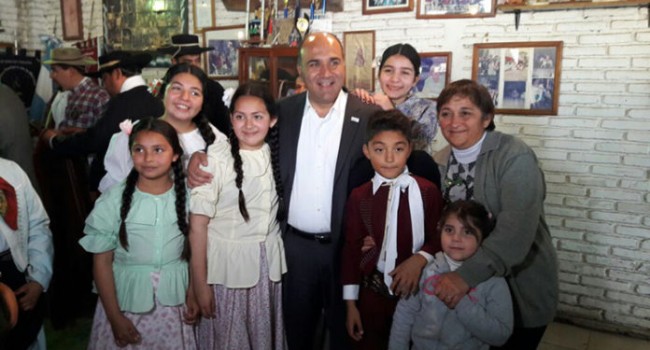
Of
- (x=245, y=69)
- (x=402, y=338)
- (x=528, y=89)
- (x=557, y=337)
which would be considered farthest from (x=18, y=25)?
(x=557, y=337)

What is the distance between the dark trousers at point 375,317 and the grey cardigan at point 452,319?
0.11 meters

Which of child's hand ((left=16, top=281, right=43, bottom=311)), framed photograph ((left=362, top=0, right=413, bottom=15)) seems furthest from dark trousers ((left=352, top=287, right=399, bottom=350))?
framed photograph ((left=362, top=0, right=413, bottom=15))

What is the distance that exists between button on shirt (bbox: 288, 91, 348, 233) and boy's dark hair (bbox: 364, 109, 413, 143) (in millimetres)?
262

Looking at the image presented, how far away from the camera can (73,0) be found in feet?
19.1

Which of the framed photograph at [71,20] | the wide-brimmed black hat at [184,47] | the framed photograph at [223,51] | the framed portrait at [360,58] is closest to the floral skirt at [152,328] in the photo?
the wide-brimmed black hat at [184,47]

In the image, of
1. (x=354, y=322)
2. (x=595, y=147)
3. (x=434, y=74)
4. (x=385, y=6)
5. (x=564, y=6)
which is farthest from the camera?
(x=385, y=6)

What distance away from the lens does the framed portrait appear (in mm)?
3994

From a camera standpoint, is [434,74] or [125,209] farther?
[434,74]

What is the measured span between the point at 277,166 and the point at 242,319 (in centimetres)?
68

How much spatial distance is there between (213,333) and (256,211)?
582mm

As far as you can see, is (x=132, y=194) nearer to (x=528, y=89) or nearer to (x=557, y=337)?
(x=528, y=89)

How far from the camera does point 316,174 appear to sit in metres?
2.21

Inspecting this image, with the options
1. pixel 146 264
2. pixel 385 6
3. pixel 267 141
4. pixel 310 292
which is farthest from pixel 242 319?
pixel 385 6

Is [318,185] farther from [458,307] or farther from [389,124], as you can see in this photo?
[458,307]
